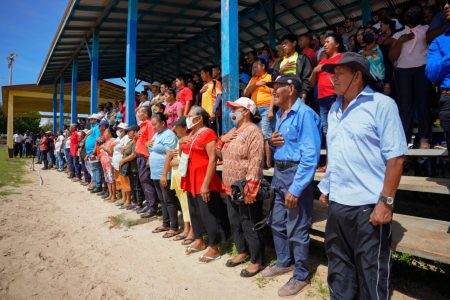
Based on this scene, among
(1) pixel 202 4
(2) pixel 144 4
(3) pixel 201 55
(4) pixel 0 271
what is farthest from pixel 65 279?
(3) pixel 201 55

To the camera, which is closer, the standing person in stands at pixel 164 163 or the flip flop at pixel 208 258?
the flip flop at pixel 208 258

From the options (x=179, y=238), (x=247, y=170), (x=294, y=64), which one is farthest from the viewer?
(x=179, y=238)

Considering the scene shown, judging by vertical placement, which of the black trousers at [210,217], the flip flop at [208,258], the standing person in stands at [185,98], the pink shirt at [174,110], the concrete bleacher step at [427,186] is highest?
the standing person in stands at [185,98]

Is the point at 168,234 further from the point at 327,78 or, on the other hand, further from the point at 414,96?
the point at 414,96

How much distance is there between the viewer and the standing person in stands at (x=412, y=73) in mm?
3477

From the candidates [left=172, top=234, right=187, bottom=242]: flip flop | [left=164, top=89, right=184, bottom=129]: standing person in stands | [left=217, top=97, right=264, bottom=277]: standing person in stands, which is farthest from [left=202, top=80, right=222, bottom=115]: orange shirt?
[left=172, top=234, right=187, bottom=242]: flip flop

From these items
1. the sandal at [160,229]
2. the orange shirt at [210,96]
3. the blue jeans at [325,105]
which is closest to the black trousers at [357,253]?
the blue jeans at [325,105]

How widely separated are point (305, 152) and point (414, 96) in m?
1.90

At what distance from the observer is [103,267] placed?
3.78m

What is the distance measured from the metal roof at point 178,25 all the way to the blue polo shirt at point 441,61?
717cm

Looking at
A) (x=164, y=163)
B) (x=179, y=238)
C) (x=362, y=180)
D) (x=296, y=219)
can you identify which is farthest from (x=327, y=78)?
(x=179, y=238)

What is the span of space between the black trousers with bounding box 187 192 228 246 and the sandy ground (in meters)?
0.32

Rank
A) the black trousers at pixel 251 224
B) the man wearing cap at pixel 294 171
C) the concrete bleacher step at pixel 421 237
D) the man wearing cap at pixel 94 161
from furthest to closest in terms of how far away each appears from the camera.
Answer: the man wearing cap at pixel 94 161, the black trousers at pixel 251 224, the man wearing cap at pixel 294 171, the concrete bleacher step at pixel 421 237

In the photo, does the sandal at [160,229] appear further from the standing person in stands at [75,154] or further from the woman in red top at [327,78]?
the standing person in stands at [75,154]
